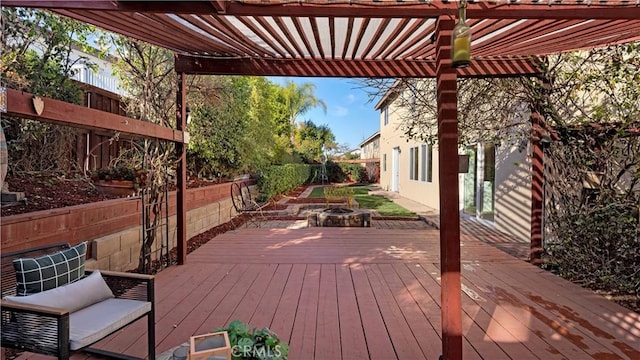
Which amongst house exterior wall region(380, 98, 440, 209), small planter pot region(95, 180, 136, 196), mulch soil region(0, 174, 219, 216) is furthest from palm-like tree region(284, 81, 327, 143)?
small planter pot region(95, 180, 136, 196)

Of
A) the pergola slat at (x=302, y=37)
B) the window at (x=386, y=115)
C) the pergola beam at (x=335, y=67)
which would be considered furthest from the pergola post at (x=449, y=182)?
the window at (x=386, y=115)

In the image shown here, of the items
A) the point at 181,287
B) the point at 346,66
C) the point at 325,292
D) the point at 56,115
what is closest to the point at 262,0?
the point at 56,115

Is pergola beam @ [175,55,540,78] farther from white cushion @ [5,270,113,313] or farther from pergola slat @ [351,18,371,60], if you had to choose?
white cushion @ [5,270,113,313]

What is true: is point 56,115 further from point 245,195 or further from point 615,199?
point 245,195

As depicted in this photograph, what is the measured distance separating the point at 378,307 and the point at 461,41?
231cm

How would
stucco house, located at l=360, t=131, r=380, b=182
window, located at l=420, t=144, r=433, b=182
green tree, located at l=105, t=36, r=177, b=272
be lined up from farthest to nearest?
stucco house, located at l=360, t=131, r=380, b=182 → window, located at l=420, t=144, r=433, b=182 → green tree, located at l=105, t=36, r=177, b=272

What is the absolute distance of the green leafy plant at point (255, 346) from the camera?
1.54 meters

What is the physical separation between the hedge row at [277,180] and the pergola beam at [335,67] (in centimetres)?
761

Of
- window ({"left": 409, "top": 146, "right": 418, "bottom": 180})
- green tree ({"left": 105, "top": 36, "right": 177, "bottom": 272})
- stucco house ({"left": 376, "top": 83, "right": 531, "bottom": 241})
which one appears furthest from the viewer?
window ({"left": 409, "top": 146, "right": 418, "bottom": 180})

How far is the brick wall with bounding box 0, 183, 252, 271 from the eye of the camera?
2.96 m

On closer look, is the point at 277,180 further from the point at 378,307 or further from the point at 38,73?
the point at 378,307

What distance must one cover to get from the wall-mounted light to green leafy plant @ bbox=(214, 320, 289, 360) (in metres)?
1.82

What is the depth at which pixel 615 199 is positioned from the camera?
151 inches

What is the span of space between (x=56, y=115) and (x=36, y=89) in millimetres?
2856
